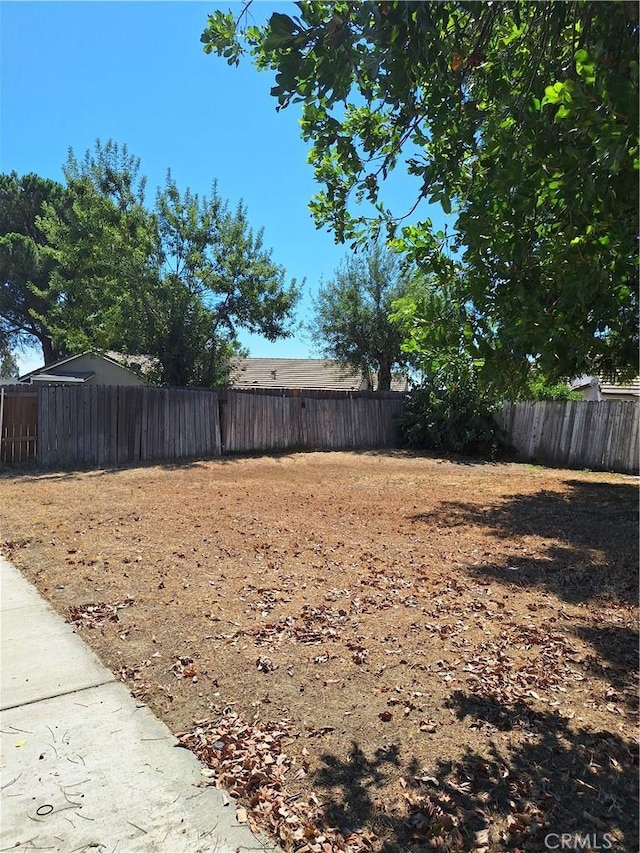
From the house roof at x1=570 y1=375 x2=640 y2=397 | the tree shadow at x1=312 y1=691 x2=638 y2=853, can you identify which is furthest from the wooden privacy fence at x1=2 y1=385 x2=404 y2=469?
the tree shadow at x1=312 y1=691 x2=638 y2=853

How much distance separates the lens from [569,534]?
702 centimetres

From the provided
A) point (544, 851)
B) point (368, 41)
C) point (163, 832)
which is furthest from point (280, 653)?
point (368, 41)

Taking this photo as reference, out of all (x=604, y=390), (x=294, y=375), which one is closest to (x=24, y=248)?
(x=294, y=375)

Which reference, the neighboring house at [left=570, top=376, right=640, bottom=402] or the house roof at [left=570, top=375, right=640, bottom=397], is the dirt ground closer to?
the house roof at [left=570, top=375, right=640, bottom=397]

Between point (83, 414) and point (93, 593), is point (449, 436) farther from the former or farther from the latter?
point (93, 593)

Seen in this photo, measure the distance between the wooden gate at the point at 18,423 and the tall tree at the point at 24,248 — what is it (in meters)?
12.8

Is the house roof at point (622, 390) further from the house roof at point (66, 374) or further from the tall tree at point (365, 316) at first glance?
the house roof at point (66, 374)

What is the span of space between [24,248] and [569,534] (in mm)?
25174

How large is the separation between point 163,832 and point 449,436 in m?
15.7

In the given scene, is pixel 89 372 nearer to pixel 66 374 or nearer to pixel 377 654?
pixel 66 374

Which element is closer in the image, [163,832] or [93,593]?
[163,832]

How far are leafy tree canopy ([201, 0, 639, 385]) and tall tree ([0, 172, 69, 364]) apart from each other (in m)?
22.8

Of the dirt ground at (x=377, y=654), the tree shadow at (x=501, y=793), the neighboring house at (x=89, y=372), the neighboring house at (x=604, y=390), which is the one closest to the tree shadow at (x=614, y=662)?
the dirt ground at (x=377, y=654)

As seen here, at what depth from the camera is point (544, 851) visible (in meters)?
1.94
